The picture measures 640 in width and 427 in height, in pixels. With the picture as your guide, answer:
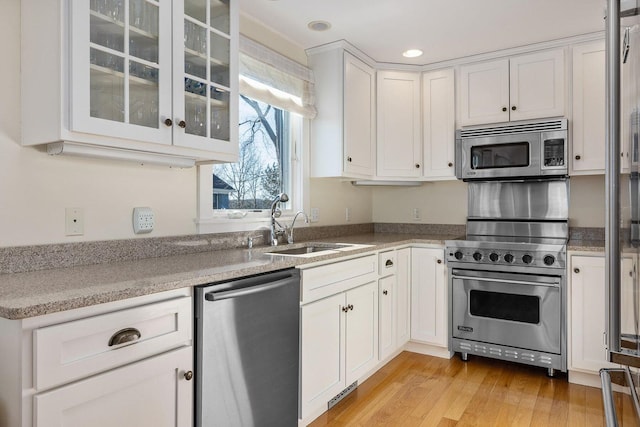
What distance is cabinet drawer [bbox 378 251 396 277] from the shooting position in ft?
9.21

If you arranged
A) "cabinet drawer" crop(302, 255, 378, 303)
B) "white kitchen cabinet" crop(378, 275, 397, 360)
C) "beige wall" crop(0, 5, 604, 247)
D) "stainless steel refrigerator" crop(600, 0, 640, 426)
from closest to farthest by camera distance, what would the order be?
"stainless steel refrigerator" crop(600, 0, 640, 426) < "beige wall" crop(0, 5, 604, 247) < "cabinet drawer" crop(302, 255, 378, 303) < "white kitchen cabinet" crop(378, 275, 397, 360)

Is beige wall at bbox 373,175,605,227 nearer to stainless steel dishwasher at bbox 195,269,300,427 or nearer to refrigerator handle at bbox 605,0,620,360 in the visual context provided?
stainless steel dishwasher at bbox 195,269,300,427

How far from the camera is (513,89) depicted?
3.15 meters

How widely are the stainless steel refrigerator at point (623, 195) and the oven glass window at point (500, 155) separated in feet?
7.27

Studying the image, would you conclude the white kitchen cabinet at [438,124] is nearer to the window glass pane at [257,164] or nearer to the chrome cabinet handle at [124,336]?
the window glass pane at [257,164]

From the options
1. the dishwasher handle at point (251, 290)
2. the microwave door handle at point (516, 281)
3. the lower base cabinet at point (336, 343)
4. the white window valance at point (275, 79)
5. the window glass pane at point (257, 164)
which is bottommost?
the lower base cabinet at point (336, 343)

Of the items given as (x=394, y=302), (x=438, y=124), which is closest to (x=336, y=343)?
(x=394, y=302)

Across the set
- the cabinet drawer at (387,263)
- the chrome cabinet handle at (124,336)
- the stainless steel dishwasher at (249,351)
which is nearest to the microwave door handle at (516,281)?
the cabinet drawer at (387,263)

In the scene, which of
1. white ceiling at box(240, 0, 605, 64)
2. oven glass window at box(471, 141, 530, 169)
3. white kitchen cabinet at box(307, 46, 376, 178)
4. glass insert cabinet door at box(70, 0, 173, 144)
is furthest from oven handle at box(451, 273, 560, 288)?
glass insert cabinet door at box(70, 0, 173, 144)

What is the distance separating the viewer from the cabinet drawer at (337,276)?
2082mm

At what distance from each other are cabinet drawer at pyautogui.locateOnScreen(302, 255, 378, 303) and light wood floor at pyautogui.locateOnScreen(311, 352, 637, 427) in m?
0.69

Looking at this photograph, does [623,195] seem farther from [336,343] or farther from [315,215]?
[315,215]

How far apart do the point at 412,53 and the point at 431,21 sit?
0.57m

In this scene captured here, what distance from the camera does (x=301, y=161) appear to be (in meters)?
3.09
